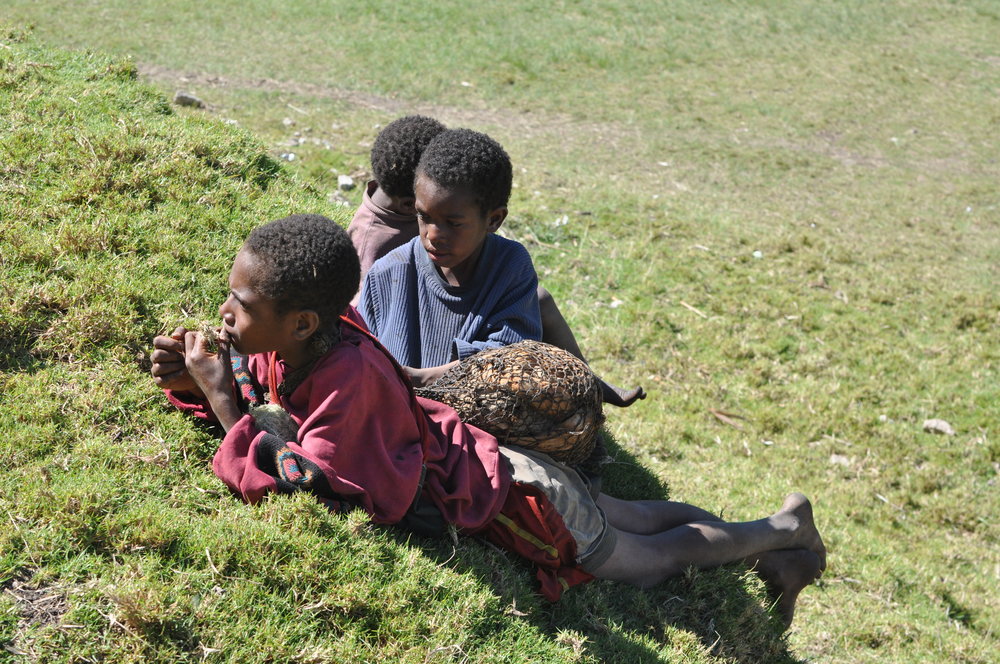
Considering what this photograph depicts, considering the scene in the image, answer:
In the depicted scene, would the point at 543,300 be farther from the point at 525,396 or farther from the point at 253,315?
the point at 253,315

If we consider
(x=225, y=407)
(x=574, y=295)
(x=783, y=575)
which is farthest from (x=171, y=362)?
(x=574, y=295)

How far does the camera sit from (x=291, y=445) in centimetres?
308

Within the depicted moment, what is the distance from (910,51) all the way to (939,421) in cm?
1362

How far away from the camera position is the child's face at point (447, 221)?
3961 millimetres

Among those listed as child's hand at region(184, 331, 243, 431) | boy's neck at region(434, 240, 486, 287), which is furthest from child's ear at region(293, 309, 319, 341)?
boy's neck at region(434, 240, 486, 287)

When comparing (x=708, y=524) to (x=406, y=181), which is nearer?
(x=708, y=524)

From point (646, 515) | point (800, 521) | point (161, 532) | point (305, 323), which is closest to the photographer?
point (161, 532)

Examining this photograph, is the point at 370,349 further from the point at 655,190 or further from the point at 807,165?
the point at 807,165

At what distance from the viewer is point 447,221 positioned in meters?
3.98

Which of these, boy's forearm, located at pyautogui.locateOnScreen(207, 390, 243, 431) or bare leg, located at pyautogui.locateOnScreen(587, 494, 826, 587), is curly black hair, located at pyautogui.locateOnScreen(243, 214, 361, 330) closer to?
boy's forearm, located at pyautogui.locateOnScreen(207, 390, 243, 431)

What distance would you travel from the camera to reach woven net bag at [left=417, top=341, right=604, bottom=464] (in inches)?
143

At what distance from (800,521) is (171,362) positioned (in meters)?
3.10

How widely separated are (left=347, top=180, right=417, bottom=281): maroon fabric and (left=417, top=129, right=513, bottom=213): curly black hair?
81 centimetres

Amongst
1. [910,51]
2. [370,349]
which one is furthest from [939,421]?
[910,51]
